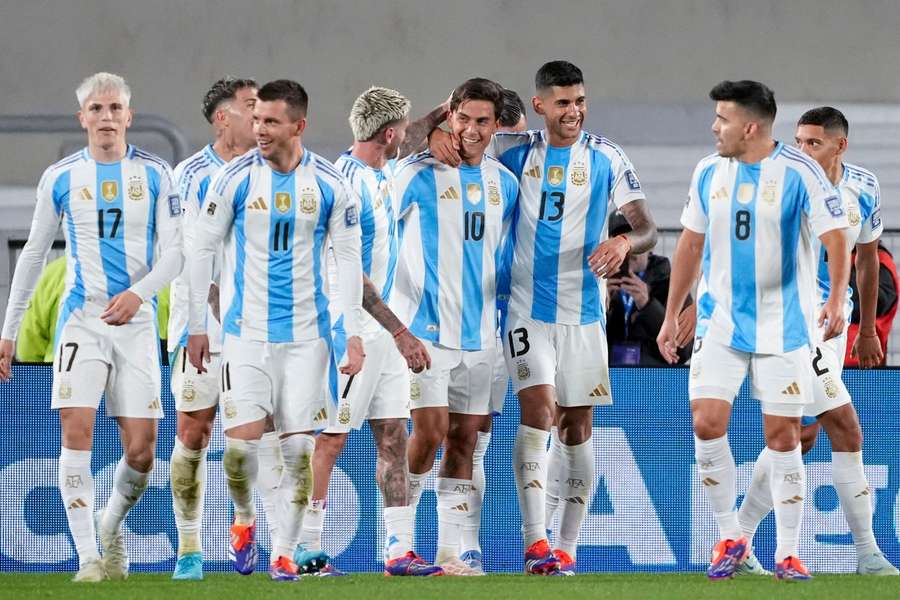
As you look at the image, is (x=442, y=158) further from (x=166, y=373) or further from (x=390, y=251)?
(x=166, y=373)

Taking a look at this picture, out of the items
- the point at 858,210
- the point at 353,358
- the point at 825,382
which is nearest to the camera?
the point at 353,358

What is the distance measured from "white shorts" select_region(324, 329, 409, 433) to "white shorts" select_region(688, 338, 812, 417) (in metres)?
1.42

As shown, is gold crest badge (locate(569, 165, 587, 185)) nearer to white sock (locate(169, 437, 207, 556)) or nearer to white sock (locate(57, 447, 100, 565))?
white sock (locate(169, 437, 207, 556))

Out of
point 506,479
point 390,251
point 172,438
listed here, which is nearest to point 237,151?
point 390,251

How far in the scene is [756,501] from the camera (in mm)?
7359

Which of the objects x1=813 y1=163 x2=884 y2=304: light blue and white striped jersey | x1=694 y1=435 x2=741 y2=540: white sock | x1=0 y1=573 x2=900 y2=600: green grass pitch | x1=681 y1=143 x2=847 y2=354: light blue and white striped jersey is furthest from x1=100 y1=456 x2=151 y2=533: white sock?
x1=813 y1=163 x2=884 y2=304: light blue and white striped jersey

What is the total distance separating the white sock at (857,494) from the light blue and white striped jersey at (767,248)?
1069 millimetres

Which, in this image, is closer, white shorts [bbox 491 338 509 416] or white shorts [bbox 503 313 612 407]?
white shorts [bbox 503 313 612 407]

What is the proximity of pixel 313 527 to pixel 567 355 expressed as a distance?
4.46ft

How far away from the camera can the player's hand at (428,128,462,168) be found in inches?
284

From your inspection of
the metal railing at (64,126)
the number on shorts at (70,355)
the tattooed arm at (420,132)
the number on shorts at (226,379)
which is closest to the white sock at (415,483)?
the number on shorts at (226,379)

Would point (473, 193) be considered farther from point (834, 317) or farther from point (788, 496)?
point (788, 496)

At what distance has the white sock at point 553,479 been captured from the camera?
7.45 metres

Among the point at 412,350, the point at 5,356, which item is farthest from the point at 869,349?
the point at 5,356
